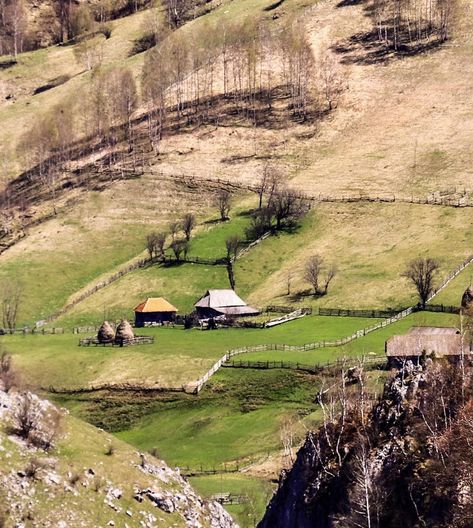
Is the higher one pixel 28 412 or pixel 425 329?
pixel 28 412

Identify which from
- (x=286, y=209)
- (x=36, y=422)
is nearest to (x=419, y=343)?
(x=36, y=422)

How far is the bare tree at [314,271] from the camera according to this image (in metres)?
128

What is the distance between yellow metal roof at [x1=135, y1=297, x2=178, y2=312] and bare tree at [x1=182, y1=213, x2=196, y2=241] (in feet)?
78.4

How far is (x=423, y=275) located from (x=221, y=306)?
21271mm

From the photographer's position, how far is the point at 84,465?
52.7 m

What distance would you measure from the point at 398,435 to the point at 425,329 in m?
43.9

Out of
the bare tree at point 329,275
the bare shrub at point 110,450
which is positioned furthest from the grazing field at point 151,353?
the bare shrub at point 110,450

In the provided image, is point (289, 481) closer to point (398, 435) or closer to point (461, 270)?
point (398, 435)

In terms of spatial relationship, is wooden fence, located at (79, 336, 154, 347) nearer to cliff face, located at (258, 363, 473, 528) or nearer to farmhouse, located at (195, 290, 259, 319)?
farmhouse, located at (195, 290, 259, 319)

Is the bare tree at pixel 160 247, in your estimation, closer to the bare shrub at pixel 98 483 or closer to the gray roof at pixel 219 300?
the gray roof at pixel 219 300

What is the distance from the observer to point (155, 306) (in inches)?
5000

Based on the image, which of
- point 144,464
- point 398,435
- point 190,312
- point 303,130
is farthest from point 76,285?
point 398,435

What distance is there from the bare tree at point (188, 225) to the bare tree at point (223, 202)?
13.5 ft

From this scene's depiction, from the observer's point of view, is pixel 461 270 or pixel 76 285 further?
pixel 76 285
